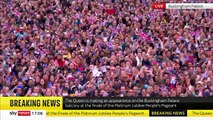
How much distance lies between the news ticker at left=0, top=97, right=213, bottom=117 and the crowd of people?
1.72 m

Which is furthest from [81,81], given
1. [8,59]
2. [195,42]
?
[195,42]

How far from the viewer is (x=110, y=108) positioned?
44.7ft

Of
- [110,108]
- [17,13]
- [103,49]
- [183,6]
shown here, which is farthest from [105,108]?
[183,6]

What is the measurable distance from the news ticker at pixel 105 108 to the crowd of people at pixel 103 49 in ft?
5.66

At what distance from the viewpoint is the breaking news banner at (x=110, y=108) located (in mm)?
13453

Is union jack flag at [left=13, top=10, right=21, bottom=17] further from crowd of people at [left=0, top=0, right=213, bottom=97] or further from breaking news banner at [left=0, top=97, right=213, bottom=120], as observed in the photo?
breaking news banner at [left=0, top=97, right=213, bottom=120]

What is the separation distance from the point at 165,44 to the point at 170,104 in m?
6.34

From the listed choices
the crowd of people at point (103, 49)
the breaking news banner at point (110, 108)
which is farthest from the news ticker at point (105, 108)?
the crowd of people at point (103, 49)

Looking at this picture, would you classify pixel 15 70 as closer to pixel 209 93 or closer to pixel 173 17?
pixel 209 93

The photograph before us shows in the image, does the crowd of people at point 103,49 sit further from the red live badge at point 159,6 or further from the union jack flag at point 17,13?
the red live badge at point 159,6

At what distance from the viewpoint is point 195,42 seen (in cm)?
2002

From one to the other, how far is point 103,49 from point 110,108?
18.8 ft

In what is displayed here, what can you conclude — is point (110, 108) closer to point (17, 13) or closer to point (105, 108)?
point (105, 108)

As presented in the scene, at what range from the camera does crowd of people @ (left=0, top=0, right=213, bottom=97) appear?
16156 mm
